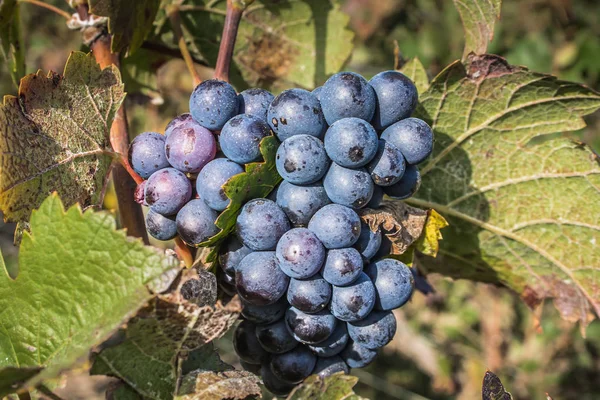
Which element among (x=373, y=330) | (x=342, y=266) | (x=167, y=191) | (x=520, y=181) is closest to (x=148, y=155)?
(x=167, y=191)

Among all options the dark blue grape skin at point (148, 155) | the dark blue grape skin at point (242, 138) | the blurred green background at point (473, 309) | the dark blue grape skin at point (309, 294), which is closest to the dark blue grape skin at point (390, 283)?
the dark blue grape skin at point (309, 294)

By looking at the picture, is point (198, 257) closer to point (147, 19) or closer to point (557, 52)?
point (147, 19)

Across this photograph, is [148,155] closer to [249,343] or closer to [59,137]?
[59,137]

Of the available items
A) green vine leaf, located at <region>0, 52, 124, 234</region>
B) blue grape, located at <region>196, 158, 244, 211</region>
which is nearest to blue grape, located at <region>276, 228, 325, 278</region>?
blue grape, located at <region>196, 158, 244, 211</region>

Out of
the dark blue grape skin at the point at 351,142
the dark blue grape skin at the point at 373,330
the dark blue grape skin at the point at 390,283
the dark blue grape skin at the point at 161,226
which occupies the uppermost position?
the dark blue grape skin at the point at 351,142

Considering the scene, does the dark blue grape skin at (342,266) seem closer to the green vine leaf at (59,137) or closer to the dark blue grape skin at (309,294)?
the dark blue grape skin at (309,294)

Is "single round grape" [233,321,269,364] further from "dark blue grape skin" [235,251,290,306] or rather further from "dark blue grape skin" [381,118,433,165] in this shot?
"dark blue grape skin" [381,118,433,165]

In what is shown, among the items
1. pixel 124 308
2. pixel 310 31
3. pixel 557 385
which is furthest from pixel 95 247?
pixel 557 385
